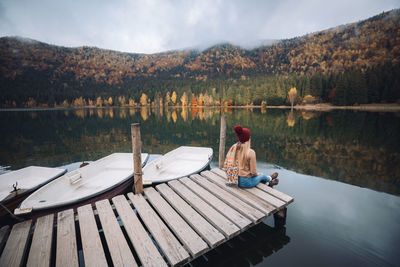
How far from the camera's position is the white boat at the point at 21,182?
5152mm

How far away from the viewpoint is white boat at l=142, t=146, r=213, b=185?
737cm

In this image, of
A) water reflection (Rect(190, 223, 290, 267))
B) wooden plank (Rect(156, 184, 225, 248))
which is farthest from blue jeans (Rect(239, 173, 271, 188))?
wooden plank (Rect(156, 184, 225, 248))

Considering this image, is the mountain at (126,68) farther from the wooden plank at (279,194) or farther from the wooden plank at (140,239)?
the wooden plank at (140,239)

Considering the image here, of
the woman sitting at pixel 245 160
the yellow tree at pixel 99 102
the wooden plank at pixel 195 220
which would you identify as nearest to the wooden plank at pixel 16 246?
the wooden plank at pixel 195 220

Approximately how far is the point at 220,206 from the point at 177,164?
5.43 metres

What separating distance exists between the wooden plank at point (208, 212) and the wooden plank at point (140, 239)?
1370 mm

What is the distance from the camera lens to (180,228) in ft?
12.3

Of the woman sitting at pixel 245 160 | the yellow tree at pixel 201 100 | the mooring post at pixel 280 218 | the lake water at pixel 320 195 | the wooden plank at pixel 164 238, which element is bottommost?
the lake water at pixel 320 195

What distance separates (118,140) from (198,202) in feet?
56.3

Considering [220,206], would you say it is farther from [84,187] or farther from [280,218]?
[84,187]

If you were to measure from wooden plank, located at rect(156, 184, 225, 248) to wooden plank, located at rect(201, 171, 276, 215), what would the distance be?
144 cm

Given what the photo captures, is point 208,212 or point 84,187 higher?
point 208,212

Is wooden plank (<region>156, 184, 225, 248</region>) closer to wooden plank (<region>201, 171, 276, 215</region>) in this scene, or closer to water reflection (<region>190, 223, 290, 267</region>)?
water reflection (<region>190, 223, 290, 267</region>)

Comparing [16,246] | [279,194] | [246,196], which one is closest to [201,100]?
[279,194]
